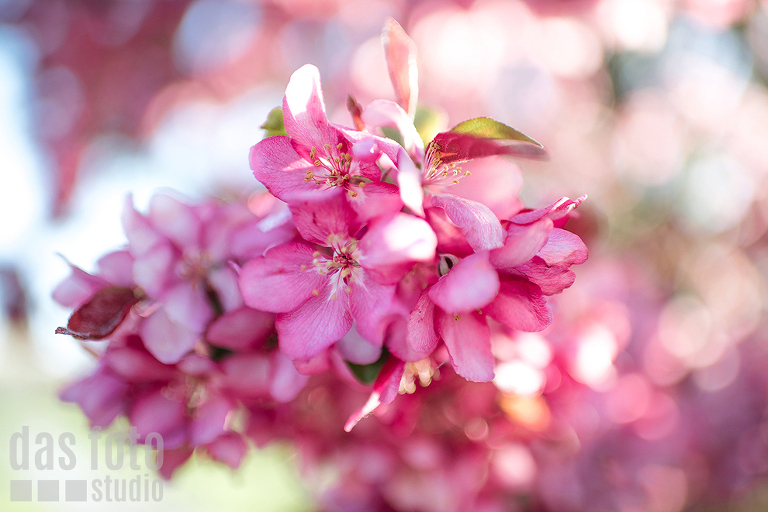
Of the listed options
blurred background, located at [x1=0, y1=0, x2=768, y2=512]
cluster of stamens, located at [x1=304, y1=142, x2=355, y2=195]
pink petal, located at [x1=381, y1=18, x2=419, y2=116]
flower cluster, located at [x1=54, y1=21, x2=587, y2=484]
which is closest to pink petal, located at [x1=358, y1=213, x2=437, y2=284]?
flower cluster, located at [x1=54, y1=21, x2=587, y2=484]

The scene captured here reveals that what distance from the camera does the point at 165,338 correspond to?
0.72 meters

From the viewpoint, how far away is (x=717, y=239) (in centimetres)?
257

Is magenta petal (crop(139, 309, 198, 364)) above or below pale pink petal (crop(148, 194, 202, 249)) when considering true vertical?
below

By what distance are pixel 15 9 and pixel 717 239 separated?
3.96 meters

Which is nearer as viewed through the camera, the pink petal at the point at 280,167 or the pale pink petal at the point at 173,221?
the pink petal at the point at 280,167

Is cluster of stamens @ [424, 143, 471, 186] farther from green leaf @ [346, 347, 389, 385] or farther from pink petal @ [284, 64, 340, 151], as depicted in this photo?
green leaf @ [346, 347, 389, 385]

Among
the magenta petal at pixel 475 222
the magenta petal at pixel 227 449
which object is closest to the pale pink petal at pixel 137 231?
the magenta petal at pixel 227 449

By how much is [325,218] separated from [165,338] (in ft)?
1.04

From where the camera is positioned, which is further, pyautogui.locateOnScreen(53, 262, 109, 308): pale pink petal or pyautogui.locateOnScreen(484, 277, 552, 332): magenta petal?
pyautogui.locateOnScreen(53, 262, 109, 308): pale pink petal

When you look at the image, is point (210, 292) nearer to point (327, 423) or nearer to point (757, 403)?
point (327, 423)

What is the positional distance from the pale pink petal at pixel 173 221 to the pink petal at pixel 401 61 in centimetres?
40

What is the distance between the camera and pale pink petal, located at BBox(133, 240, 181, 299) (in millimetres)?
724

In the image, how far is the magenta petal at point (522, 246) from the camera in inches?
21.9

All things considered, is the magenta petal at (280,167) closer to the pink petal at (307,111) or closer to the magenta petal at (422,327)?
the pink petal at (307,111)
